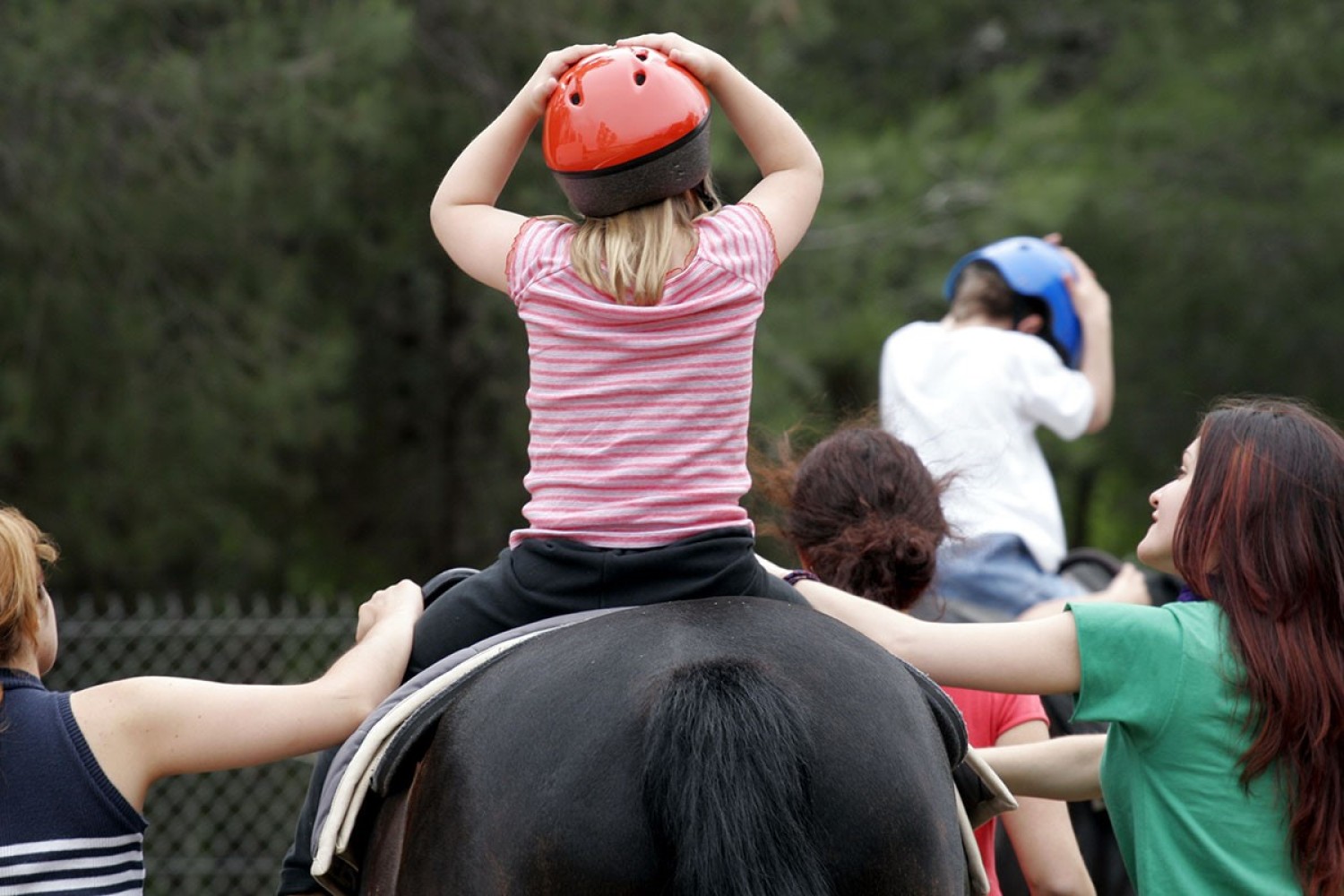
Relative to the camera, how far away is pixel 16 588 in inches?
96.6

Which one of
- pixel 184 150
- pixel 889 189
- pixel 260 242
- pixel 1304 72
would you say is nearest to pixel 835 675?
pixel 184 150

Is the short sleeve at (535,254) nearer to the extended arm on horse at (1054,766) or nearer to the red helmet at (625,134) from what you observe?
the red helmet at (625,134)

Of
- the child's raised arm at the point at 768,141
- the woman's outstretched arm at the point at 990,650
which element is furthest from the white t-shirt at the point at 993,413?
the woman's outstretched arm at the point at 990,650

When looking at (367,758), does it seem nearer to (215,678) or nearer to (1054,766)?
(1054,766)

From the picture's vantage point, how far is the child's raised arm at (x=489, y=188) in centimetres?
274

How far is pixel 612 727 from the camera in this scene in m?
2.08

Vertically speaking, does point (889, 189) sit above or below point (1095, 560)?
above

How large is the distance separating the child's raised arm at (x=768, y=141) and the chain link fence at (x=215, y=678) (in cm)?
461

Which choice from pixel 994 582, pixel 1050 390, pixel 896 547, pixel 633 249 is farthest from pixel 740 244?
pixel 1050 390

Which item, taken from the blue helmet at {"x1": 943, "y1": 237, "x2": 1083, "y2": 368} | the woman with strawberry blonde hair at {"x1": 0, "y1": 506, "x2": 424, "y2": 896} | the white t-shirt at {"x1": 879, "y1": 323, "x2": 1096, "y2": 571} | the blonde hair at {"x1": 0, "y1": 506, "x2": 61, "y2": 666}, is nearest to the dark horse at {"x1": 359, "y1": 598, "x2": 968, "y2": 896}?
the woman with strawberry blonde hair at {"x1": 0, "y1": 506, "x2": 424, "y2": 896}

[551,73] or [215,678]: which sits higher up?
[551,73]

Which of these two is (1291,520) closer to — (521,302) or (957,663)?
(957,663)

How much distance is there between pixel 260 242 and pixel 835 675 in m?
7.78

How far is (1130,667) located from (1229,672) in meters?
0.15
